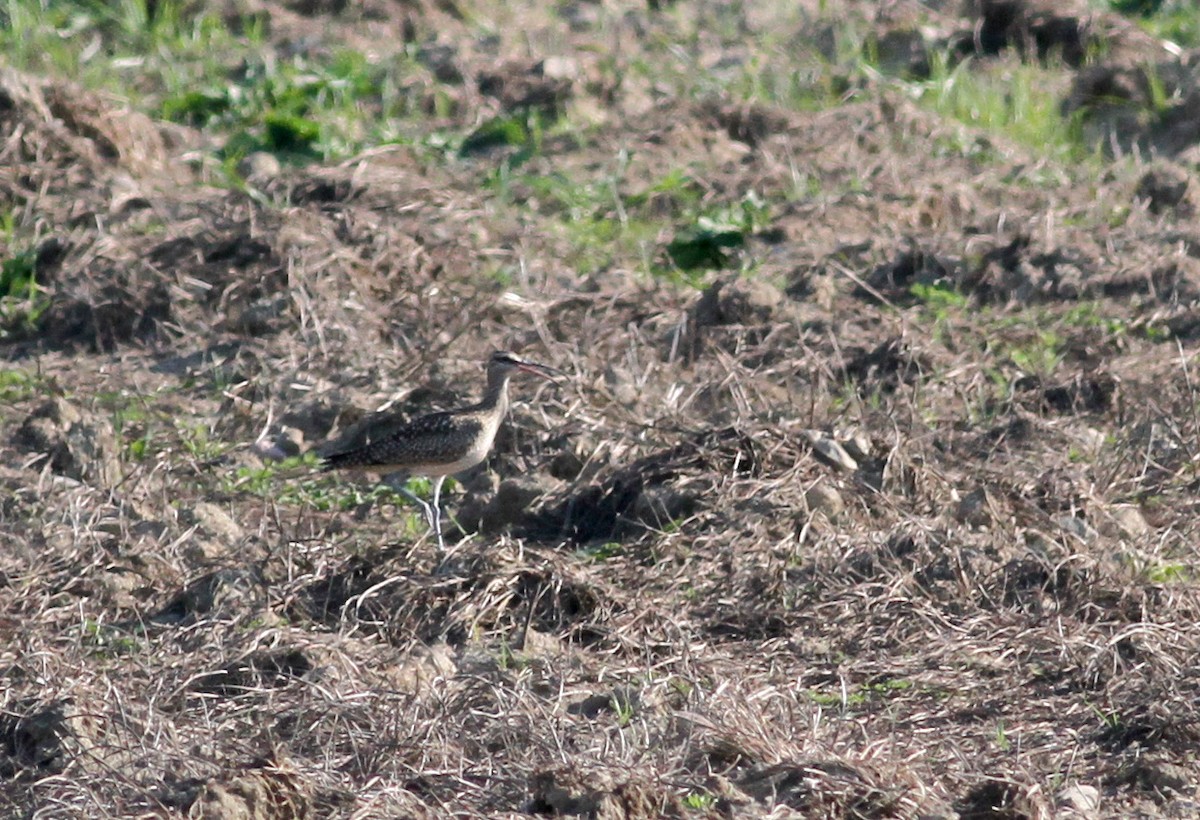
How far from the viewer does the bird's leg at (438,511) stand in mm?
7824

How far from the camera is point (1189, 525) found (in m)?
7.81

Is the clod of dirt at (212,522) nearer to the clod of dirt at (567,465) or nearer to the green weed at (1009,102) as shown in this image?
the clod of dirt at (567,465)

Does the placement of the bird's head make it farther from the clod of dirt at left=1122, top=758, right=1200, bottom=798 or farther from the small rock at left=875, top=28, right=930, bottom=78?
the small rock at left=875, top=28, right=930, bottom=78

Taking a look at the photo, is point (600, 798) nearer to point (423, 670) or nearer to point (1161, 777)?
point (423, 670)

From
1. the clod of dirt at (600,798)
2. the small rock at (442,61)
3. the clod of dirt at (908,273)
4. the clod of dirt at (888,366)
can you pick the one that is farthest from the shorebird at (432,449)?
the small rock at (442,61)

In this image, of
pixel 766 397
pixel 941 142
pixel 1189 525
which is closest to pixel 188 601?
pixel 766 397

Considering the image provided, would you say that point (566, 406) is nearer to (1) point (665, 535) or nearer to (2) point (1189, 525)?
(1) point (665, 535)

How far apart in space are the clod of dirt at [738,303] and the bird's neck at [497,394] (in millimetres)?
1420

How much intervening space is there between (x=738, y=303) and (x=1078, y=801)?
451 cm

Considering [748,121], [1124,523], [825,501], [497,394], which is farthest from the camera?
[748,121]

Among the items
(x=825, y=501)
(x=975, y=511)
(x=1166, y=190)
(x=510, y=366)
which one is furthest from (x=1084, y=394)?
(x=1166, y=190)

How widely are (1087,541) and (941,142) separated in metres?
5.49

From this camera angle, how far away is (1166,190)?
11.5 metres

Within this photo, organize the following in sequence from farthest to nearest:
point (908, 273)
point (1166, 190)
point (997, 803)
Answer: point (1166, 190), point (908, 273), point (997, 803)
